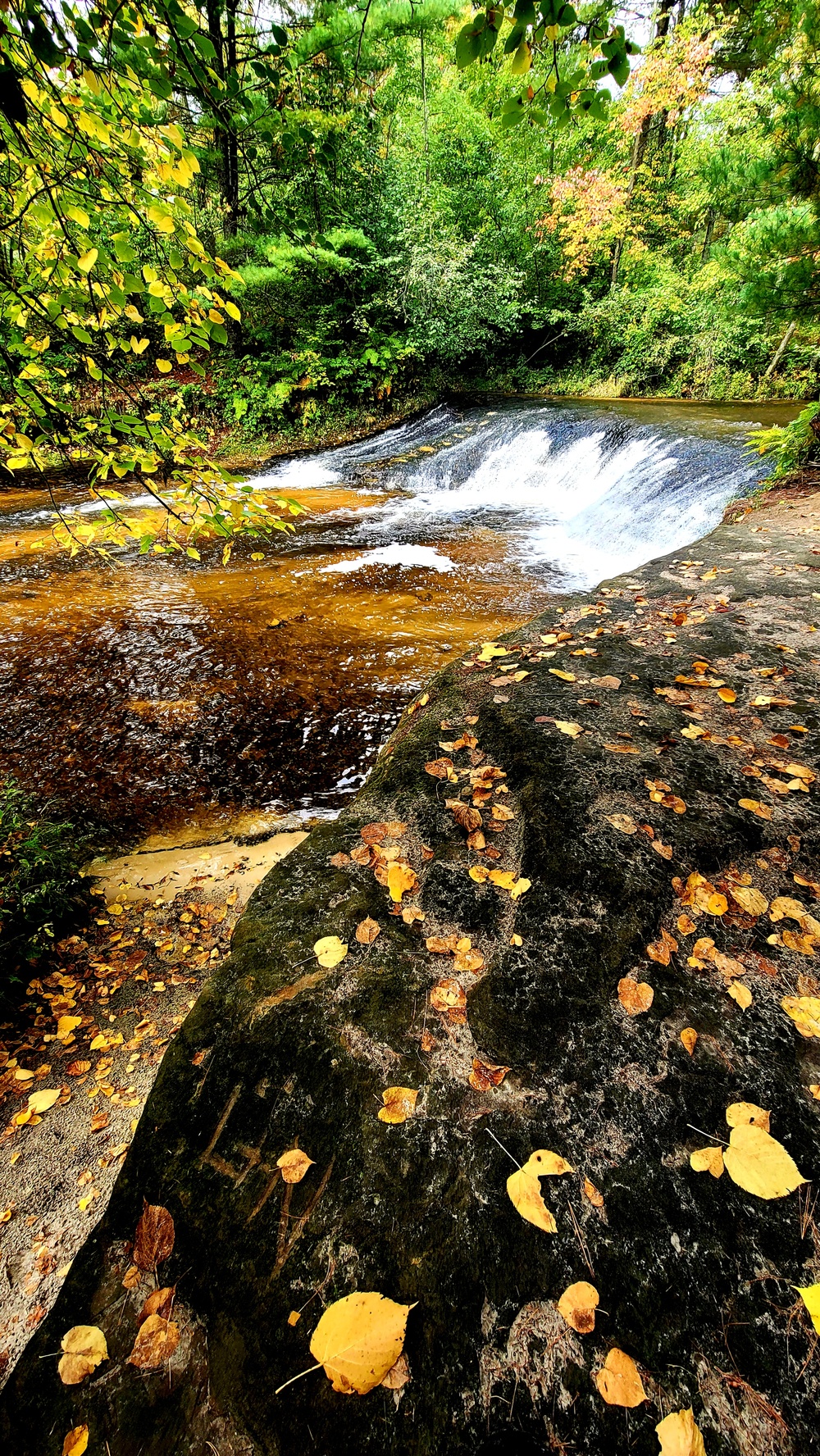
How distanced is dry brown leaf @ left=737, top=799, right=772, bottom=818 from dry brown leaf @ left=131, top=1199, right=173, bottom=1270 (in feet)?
6.47

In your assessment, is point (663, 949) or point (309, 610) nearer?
point (663, 949)

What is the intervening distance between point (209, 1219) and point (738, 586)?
174 inches

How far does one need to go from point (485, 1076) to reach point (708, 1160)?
466mm

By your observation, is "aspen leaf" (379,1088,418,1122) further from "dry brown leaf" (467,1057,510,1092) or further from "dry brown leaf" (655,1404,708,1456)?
"dry brown leaf" (655,1404,708,1456)

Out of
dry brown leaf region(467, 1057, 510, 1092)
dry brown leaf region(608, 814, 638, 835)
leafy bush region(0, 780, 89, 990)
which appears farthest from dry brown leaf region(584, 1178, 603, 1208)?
leafy bush region(0, 780, 89, 990)

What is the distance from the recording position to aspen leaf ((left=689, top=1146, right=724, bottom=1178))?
1.11 m

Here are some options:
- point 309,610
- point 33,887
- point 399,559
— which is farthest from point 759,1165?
point 399,559

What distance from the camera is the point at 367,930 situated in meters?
1.60

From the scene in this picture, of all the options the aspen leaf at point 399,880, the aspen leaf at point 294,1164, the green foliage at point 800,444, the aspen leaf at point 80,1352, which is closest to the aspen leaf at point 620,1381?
the aspen leaf at point 294,1164

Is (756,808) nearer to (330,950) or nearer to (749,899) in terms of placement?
(749,899)

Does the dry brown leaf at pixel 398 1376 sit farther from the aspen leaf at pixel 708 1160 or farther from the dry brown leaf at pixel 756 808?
the dry brown leaf at pixel 756 808

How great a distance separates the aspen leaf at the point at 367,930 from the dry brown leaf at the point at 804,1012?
106 centimetres

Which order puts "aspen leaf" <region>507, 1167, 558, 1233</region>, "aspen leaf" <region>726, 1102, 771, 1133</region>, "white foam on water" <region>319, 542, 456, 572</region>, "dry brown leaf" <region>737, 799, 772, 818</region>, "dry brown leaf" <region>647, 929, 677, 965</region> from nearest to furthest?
"aspen leaf" <region>507, 1167, 558, 1233</region> → "aspen leaf" <region>726, 1102, 771, 1133</region> → "dry brown leaf" <region>647, 929, 677, 965</region> → "dry brown leaf" <region>737, 799, 772, 818</region> → "white foam on water" <region>319, 542, 456, 572</region>

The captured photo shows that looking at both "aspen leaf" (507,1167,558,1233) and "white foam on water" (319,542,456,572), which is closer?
"aspen leaf" (507,1167,558,1233)
